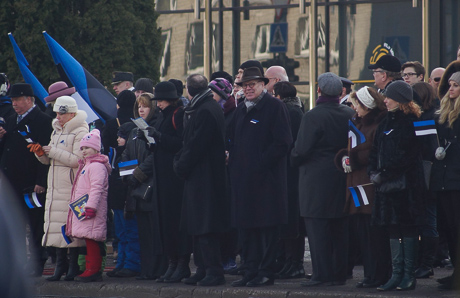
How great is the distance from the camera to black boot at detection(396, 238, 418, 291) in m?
9.05

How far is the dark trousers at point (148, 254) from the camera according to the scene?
1054cm

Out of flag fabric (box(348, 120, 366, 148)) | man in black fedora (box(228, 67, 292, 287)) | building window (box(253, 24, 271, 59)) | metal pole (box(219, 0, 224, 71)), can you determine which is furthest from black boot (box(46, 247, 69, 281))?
metal pole (box(219, 0, 224, 71))

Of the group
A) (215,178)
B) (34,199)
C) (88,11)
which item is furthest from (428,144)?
(88,11)

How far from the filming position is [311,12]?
21344 mm

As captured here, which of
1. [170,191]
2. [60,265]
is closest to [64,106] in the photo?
[170,191]

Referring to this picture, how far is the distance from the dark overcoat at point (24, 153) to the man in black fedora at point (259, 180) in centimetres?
271

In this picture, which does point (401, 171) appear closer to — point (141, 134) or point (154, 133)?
point (154, 133)

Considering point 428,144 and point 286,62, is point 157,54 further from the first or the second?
point 428,144

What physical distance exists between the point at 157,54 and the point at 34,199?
861 centimetres

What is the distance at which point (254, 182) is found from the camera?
9.72m

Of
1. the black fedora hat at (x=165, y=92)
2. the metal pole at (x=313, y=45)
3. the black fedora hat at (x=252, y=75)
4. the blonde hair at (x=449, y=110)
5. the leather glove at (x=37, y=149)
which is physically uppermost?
the metal pole at (x=313, y=45)

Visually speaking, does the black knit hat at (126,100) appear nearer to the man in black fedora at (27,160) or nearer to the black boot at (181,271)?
the man in black fedora at (27,160)

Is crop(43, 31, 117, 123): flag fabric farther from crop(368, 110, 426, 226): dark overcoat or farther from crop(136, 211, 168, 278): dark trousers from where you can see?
crop(368, 110, 426, 226): dark overcoat

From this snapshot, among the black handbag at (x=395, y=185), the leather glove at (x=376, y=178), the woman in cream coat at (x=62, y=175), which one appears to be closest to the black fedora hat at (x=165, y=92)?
the woman in cream coat at (x=62, y=175)
